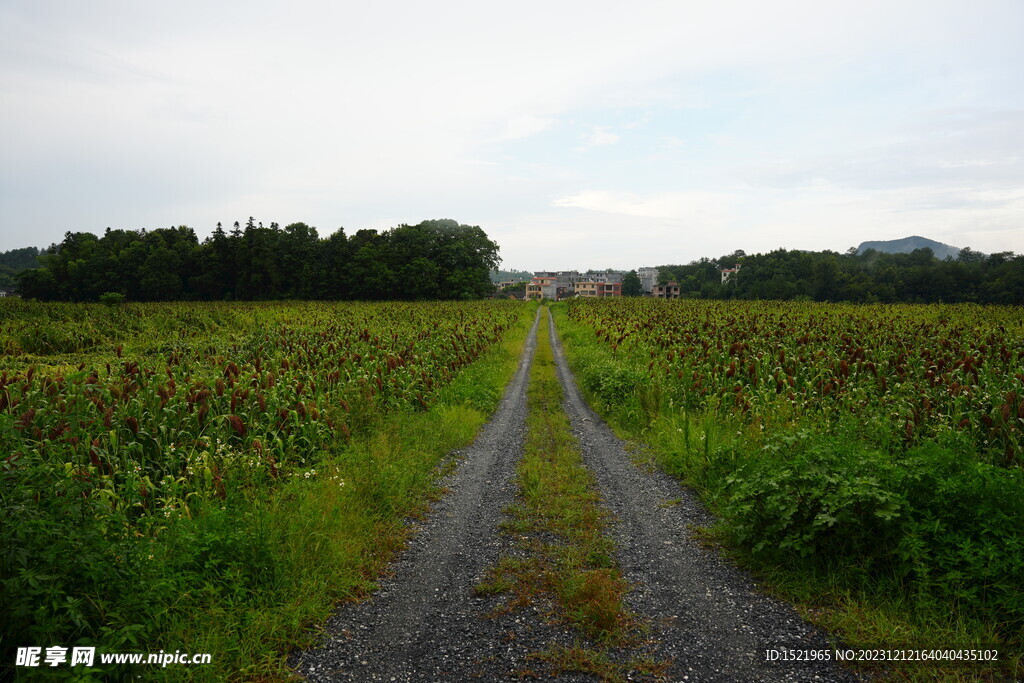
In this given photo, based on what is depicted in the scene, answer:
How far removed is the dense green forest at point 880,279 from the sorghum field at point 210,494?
178 feet

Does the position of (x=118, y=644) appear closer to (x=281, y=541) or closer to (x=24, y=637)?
(x=24, y=637)

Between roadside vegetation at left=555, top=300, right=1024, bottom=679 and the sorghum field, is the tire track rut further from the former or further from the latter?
roadside vegetation at left=555, top=300, right=1024, bottom=679

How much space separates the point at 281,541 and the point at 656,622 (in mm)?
3548

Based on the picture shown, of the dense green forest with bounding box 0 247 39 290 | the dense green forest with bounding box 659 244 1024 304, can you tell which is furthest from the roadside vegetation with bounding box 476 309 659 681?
the dense green forest with bounding box 0 247 39 290

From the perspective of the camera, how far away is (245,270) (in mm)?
64125

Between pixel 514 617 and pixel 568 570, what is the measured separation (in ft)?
2.87

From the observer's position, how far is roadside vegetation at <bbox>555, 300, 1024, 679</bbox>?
13.0 ft

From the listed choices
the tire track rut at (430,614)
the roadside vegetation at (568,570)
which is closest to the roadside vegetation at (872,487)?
the roadside vegetation at (568,570)

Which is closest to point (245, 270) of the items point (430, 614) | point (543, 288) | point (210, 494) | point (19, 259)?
point (210, 494)

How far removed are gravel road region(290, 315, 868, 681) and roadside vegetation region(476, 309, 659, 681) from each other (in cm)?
12

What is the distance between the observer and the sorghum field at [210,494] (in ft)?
10.9

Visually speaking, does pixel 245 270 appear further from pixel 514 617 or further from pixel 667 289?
pixel 667 289

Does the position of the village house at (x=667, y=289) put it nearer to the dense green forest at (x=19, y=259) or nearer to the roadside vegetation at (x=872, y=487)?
the roadside vegetation at (x=872, y=487)

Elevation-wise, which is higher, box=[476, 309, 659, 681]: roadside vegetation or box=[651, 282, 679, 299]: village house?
box=[651, 282, 679, 299]: village house
